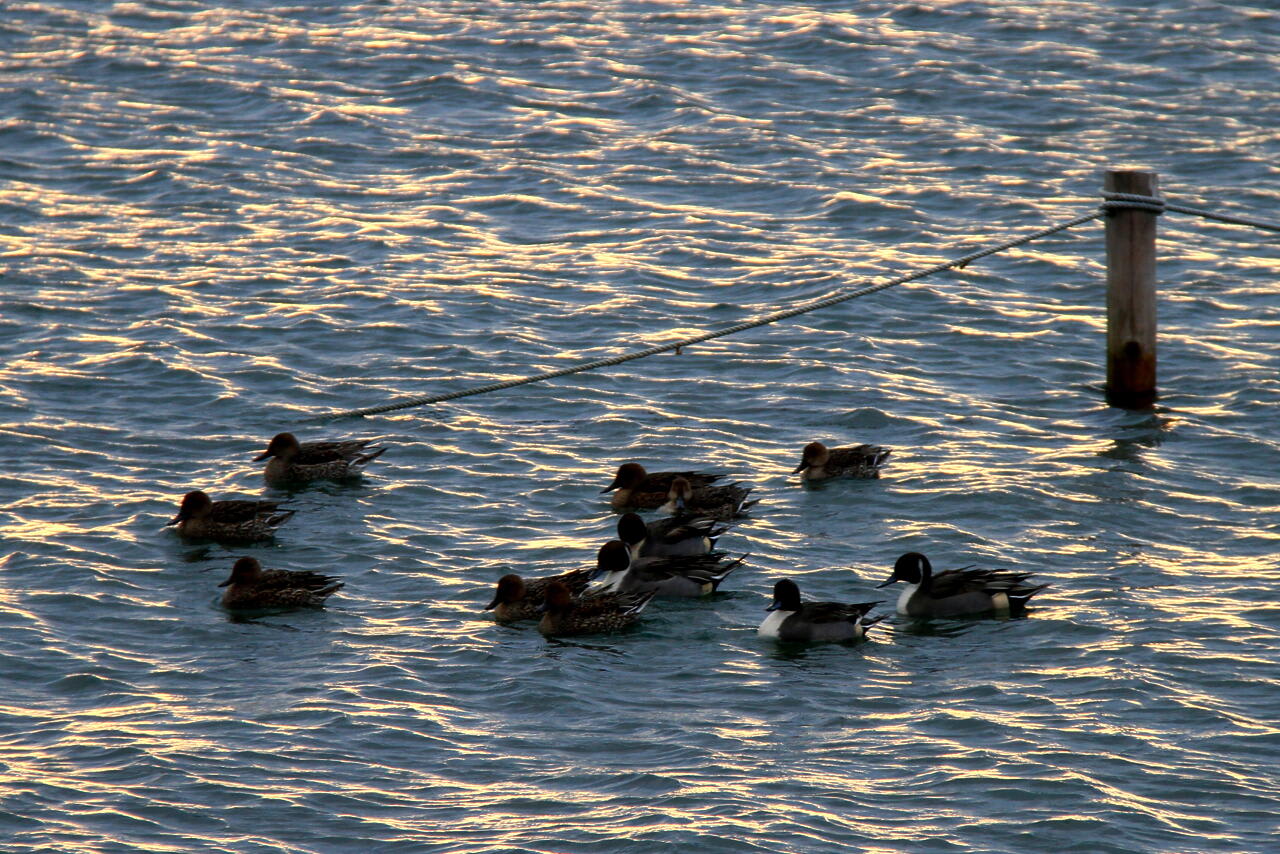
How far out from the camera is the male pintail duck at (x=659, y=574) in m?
13.7

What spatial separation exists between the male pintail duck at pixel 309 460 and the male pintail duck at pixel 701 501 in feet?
9.19

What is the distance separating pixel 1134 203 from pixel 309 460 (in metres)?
7.53

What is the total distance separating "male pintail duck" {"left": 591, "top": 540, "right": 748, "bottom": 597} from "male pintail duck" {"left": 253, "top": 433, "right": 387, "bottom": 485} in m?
3.04

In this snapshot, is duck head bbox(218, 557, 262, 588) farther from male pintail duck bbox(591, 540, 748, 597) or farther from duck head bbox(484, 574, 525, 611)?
male pintail duck bbox(591, 540, 748, 597)

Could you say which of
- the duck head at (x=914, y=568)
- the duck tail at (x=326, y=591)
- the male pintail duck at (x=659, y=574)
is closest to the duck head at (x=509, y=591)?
the male pintail duck at (x=659, y=574)

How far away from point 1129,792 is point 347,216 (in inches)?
600

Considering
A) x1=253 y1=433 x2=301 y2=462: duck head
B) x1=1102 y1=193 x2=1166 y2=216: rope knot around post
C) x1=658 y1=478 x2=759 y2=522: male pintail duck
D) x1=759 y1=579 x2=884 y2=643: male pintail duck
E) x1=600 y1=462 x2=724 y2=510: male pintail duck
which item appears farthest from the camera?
Answer: x1=1102 y1=193 x2=1166 y2=216: rope knot around post

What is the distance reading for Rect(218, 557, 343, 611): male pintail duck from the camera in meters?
13.2

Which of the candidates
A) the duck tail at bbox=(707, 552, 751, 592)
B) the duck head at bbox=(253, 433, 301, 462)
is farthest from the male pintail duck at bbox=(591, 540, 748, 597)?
the duck head at bbox=(253, 433, 301, 462)

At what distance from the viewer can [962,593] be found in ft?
42.7

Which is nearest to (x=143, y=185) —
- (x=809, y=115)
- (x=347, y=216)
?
(x=347, y=216)

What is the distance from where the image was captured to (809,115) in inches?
1080

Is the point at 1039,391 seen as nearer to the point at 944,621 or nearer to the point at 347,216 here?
the point at 944,621

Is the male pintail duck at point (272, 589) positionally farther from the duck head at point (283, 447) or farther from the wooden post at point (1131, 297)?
the wooden post at point (1131, 297)
